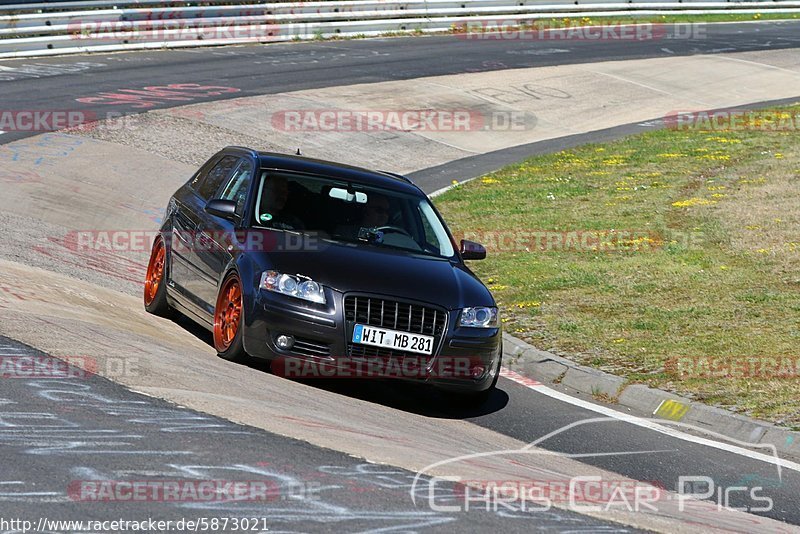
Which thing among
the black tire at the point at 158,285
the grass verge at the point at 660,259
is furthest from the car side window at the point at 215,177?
the grass verge at the point at 660,259

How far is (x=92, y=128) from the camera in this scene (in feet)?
70.5

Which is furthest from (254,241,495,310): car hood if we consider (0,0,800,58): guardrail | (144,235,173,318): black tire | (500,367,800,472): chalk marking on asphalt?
(0,0,800,58): guardrail

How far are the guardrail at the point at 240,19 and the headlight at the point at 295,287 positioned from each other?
71.5 ft

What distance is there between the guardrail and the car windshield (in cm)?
2054

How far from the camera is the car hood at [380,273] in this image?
28.7ft

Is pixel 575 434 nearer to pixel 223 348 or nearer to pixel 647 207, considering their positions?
pixel 223 348

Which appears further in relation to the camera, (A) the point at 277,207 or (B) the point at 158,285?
(B) the point at 158,285

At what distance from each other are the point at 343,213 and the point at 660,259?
5.92 m

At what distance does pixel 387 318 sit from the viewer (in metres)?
8.69

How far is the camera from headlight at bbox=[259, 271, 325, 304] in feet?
28.5

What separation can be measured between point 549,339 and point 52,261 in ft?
16.8

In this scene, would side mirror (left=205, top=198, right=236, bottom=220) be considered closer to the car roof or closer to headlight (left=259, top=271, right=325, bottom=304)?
the car roof

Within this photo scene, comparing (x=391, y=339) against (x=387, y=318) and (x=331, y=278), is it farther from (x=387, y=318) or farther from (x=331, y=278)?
(x=331, y=278)

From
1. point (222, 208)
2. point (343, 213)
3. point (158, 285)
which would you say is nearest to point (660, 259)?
point (343, 213)
